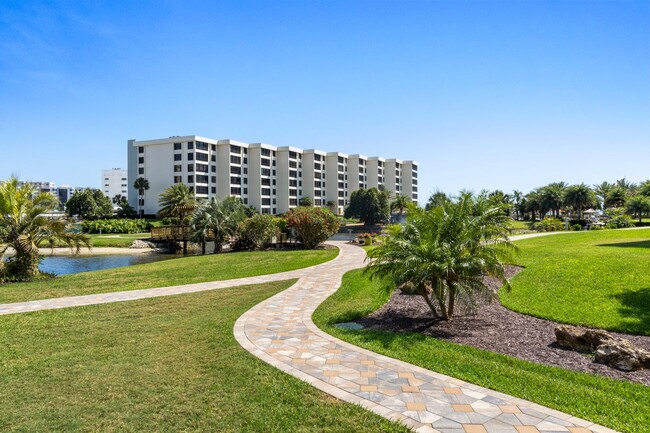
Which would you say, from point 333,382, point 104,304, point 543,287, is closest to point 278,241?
point 104,304

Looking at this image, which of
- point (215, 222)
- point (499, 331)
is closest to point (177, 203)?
point (215, 222)

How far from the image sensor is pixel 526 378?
5.95m

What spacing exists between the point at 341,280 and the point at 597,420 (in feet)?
35.4

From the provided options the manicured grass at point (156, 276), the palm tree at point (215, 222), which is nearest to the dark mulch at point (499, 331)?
the manicured grass at point (156, 276)

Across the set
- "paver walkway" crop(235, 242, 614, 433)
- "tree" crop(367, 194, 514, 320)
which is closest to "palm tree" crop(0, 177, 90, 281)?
"paver walkway" crop(235, 242, 614, 433)

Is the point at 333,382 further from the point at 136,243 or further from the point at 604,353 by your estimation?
the point at 136,243

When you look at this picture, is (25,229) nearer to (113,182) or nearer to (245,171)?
(245,171)

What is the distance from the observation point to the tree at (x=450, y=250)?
8.40 metres

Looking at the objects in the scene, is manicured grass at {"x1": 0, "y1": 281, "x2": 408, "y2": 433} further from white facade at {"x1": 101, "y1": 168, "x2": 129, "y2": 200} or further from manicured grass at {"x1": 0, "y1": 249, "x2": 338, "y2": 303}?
white facade at {"x1": 101, "y1": 168, "x2": 129, "y2": 200}

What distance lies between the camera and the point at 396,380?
5984mm

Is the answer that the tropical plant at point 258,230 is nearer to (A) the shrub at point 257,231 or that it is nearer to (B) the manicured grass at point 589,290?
(A) the shrub at point 257,231

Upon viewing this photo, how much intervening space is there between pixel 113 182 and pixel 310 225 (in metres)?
151

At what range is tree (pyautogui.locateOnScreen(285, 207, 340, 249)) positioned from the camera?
94.6ft

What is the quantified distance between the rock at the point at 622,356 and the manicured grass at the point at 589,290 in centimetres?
180
